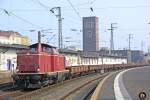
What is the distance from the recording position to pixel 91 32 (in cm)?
11150

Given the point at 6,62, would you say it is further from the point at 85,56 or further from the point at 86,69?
the point at 85,56

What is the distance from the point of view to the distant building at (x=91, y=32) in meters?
102

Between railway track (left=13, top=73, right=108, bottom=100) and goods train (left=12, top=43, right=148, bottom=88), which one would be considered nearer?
railway track (left=13, top=73, right=108, bottom=100)

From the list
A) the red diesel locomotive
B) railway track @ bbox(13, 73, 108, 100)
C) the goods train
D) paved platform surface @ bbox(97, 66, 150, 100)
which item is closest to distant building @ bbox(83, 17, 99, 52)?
paved platform surface @ bbox(97, 66, 150, 100)

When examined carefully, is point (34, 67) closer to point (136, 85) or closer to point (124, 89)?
point (124, 89)

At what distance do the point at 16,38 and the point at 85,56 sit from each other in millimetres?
50915

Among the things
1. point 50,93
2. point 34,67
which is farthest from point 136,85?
point 50,93

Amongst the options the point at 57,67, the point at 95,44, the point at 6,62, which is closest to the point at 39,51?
the point at 57,67

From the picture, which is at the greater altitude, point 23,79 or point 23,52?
point 23,52

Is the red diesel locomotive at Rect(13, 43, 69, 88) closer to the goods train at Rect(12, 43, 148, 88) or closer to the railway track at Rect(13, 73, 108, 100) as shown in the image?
the goods train at Rect(12, 43, 148, 88)

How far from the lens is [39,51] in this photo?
3092 centimetres

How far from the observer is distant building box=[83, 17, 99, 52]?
336ft

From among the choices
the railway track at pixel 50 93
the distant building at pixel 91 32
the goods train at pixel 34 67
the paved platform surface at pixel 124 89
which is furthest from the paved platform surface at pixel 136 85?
the distant building at pixel 91 32

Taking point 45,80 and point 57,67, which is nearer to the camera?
point 45,80
